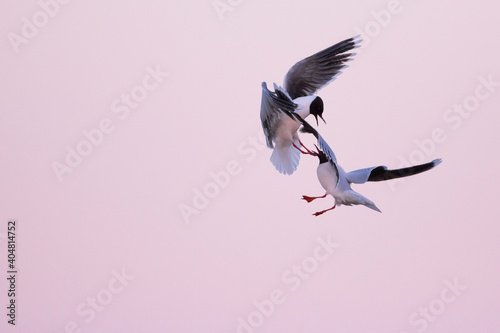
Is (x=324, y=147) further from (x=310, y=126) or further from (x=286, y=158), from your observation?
(x=286, y=158)

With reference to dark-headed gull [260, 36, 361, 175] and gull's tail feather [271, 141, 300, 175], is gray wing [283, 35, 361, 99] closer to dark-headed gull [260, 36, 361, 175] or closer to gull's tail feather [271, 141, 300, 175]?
dark-headed gull [260, 36, 361, 175]

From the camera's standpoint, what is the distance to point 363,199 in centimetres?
184

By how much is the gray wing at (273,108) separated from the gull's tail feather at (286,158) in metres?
0.04

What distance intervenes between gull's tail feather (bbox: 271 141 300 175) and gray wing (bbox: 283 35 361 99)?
174 millimetres

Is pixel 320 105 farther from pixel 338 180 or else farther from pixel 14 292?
pixel 14 292

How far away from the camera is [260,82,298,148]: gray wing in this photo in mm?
1831

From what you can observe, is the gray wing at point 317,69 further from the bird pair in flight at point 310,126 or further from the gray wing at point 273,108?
the gray wing at point 273,108

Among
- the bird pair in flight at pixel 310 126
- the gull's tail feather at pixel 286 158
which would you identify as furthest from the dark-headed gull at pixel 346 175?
the gull's tail feather at pixel 286 158

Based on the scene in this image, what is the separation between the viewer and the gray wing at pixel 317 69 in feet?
6.58

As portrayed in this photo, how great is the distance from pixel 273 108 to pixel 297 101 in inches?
3.1

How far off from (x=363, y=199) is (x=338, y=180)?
0.09 meters

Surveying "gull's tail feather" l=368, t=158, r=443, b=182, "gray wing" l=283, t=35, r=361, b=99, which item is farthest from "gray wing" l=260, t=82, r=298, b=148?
"gull's tail feather" l=368, t=158, r=443, b=182

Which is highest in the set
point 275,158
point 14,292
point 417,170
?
point 14,292

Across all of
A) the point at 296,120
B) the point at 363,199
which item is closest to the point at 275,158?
the point at 296,120
